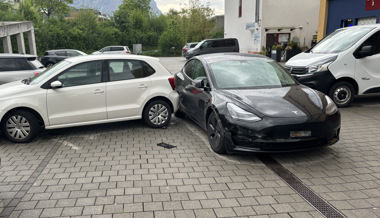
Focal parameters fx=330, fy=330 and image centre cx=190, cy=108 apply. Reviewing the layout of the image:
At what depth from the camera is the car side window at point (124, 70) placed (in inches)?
262

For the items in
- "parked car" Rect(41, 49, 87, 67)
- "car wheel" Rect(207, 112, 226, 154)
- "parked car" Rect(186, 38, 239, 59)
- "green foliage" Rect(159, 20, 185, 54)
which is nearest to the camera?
"car wheel" Rect(207, 112, 226, 154)

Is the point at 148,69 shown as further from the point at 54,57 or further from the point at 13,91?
the point at 54,57

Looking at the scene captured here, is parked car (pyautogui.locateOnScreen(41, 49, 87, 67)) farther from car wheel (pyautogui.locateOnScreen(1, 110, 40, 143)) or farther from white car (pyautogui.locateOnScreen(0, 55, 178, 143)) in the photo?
car wheel (pyautogui.locateOnScreen(1, 110, 40, 143))

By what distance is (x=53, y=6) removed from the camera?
65.4 metres

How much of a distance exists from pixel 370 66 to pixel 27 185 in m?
8.28

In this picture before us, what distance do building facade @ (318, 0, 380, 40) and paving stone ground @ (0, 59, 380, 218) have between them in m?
9.72

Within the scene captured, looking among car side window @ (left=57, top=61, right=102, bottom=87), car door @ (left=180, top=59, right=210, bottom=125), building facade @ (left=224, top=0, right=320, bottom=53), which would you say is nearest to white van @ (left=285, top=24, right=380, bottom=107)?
car door @ (left=180, top=59, right=210, bottom=125)

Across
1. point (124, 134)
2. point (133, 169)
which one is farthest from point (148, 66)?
point (133, 169)

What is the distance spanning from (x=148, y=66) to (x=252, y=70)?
2.21m

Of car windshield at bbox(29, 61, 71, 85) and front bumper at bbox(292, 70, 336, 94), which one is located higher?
car windshield at bbox(29, 61, 71, 85)

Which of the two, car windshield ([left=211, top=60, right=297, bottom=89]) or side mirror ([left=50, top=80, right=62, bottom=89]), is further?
side mirror ([left=50, top=80, right=62, bottom=89])

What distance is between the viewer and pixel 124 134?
6691 mm

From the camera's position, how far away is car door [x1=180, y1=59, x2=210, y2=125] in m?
6.09

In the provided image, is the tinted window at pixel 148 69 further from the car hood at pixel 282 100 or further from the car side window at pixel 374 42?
the car side window at pixel 374 42
